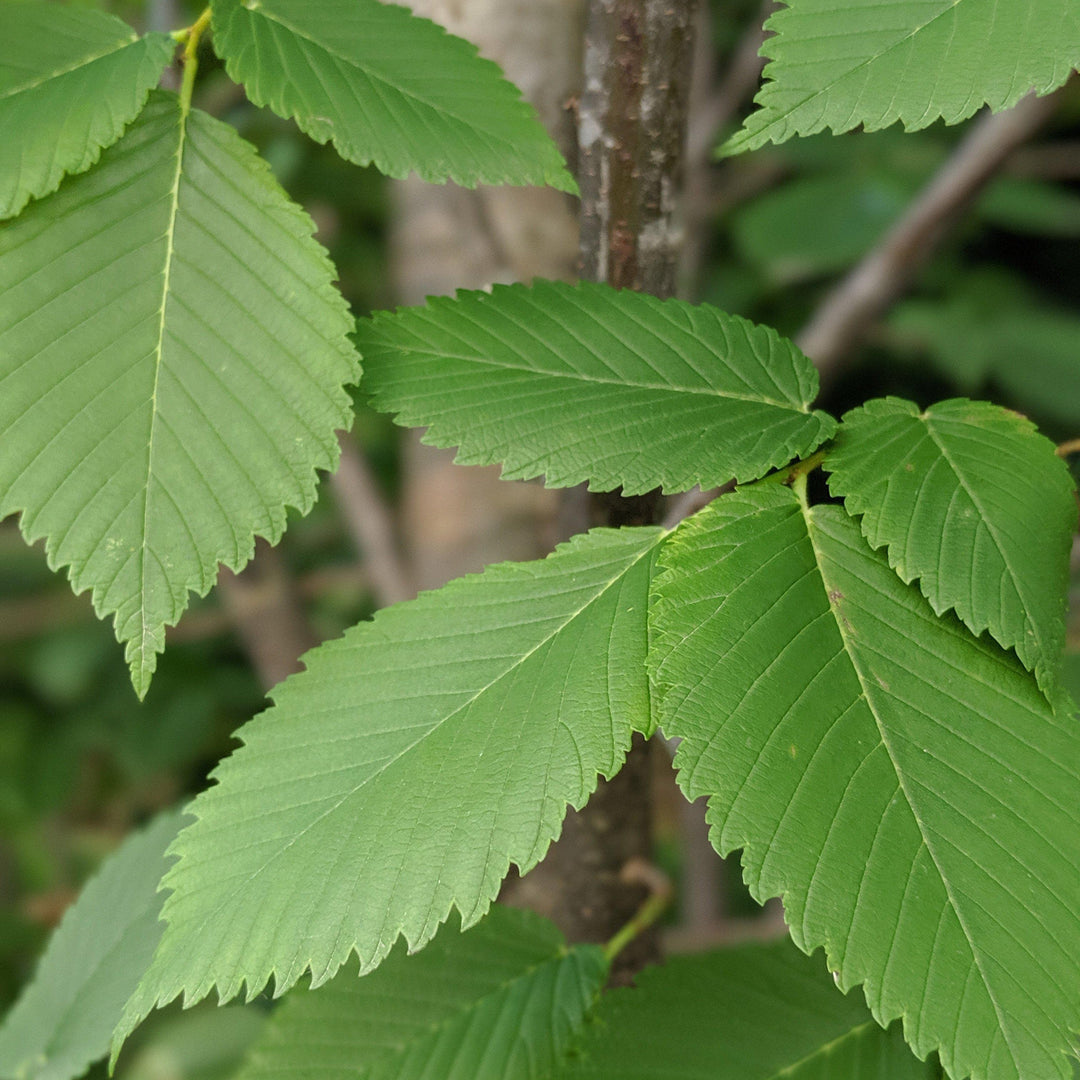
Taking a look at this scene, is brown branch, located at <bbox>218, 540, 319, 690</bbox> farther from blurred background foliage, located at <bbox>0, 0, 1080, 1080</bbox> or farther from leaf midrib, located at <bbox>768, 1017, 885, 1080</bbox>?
leaf midrib, located at <bbox>768, 1017, 885, 1080</bbox>

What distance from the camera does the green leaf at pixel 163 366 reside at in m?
0.52

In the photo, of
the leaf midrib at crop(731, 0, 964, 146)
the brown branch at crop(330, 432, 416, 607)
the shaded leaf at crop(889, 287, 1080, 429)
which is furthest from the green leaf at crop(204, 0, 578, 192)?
the shaded leaf at crop(889, 287, 1080, 429)

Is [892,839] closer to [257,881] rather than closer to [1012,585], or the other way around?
[1012,585]

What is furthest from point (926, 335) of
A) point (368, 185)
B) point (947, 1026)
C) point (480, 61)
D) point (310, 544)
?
point (947, 1026)

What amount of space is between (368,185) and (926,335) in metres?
1.05

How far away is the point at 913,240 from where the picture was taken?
1413 mm

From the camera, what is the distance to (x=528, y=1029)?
0.69m

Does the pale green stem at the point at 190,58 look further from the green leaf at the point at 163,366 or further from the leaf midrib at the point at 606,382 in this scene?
the leaf midrib at the point at 606,382

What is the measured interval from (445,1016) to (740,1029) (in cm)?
20

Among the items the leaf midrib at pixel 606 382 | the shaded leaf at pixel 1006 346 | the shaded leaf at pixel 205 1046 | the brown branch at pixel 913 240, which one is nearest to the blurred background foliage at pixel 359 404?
the shaded leaf at pixel 1006 346

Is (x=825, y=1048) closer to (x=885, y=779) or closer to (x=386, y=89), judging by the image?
(x=885, y=779)

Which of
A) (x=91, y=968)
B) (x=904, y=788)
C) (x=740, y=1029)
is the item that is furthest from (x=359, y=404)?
(x=904, y=788)

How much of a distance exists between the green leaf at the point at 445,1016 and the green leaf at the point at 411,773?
0.73 feet

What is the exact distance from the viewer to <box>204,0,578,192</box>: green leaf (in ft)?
1.79
